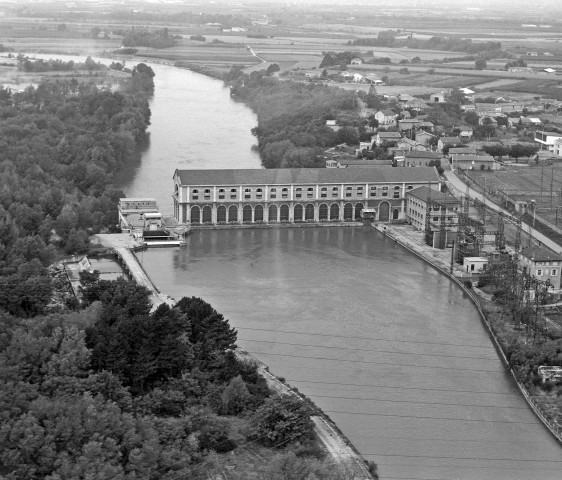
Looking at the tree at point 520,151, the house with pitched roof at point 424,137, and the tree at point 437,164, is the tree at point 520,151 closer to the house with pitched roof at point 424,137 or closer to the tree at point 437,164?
the house with pitched roof at point 424,137

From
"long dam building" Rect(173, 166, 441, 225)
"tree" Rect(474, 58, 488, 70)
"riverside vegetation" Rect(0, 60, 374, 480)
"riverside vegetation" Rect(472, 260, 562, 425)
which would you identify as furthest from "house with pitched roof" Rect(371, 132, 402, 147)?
"tree" Rect(474, 58, 488, 70)

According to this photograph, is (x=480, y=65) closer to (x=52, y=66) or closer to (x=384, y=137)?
(x=52, y=66)

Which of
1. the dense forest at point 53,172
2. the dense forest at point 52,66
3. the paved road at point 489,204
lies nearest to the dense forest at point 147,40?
the dense forest at point 52,66

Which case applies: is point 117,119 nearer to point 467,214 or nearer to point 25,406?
point 467,214

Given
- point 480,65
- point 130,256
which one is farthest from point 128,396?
point 480,65

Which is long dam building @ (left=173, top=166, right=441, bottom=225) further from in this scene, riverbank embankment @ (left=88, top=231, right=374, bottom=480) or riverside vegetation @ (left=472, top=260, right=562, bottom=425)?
riverside vegetation @ (left=472, top=260, right=562, bottom=425)

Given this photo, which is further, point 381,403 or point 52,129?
point 52,129

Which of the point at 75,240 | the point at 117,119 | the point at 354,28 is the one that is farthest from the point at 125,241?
the point at 354,28
